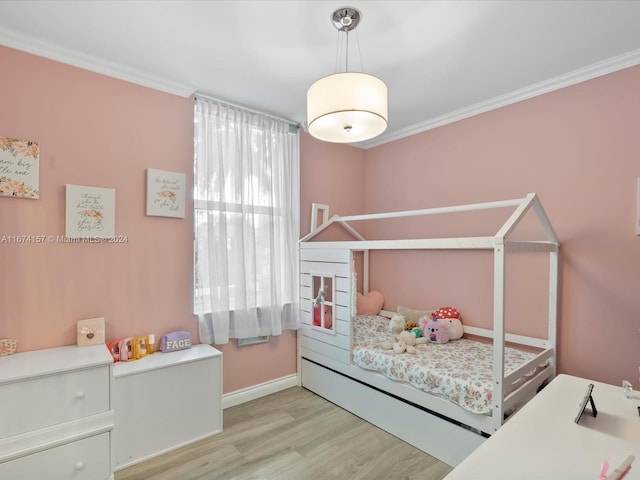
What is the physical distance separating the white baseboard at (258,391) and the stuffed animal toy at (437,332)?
1.30m

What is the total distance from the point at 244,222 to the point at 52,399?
161 cm

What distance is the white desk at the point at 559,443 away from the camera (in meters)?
0.95

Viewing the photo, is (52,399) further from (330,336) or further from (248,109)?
(248,109)

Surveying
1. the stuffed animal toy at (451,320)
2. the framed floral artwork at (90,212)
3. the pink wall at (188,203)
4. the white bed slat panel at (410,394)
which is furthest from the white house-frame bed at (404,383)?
the framed floral artwork at (90,212)

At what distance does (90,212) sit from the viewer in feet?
7.11

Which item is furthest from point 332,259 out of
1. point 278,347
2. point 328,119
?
point 328,119

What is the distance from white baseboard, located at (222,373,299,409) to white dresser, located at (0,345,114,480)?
1.00 metres

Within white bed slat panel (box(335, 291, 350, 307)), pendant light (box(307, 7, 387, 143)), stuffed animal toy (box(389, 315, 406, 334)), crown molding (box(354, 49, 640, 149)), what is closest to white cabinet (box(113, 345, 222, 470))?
white bed slat panel (box(335, 291, 350, 307))

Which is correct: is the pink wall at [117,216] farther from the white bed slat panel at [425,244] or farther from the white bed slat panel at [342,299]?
the white bed slat panel at [425,244]

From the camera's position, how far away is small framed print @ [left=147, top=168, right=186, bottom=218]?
239 centimetres

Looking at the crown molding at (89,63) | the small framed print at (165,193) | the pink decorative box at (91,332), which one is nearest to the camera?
the crown molding at (89,63)

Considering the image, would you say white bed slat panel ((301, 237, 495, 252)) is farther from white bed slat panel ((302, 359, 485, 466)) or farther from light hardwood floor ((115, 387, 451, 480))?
light hardwood floor ((115, 387, 451, 480))

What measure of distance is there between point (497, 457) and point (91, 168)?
→ 2583 millimetres

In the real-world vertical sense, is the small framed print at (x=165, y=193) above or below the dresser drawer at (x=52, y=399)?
above
